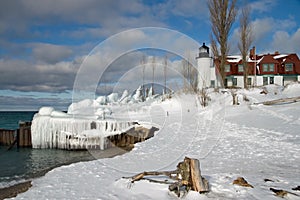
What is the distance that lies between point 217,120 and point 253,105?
11.6ft

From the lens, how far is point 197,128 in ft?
48.2

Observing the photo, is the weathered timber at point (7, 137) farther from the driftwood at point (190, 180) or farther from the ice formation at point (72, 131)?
the driftwood at point (190, 180)

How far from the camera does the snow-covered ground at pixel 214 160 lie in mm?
5262

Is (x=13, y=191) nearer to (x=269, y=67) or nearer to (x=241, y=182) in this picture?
(x=241, y=182)

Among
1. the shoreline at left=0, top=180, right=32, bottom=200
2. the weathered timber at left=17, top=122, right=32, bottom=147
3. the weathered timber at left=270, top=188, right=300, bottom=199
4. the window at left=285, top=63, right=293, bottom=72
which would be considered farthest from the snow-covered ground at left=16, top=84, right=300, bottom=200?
the window at left=285, top=63, right=293, bottom=72

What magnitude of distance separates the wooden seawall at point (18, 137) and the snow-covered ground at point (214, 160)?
34.9 feet

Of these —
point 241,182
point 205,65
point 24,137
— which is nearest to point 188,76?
point 205,65

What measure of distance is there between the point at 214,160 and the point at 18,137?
16239 mm

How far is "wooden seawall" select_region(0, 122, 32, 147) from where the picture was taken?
18459 millimetres

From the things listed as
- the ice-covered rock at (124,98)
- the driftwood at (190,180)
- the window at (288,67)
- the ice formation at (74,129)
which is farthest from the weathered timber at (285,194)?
the window at (288,67)

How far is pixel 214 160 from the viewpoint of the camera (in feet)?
26.5

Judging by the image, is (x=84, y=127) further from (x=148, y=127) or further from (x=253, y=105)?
(x=253, y=105)

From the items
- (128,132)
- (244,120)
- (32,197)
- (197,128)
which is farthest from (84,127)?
(32,197)

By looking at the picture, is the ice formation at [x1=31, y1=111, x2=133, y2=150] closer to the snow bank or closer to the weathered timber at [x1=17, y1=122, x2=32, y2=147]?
the snow bank
